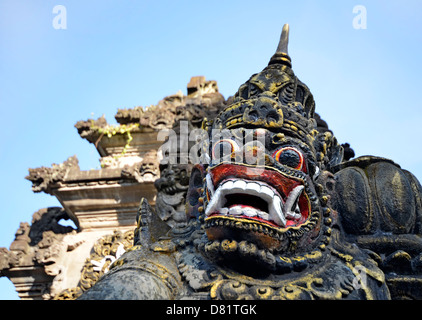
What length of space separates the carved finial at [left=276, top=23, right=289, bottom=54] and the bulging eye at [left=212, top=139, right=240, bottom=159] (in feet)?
4.15

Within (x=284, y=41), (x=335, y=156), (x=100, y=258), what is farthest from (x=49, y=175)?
(x=335, y=156)

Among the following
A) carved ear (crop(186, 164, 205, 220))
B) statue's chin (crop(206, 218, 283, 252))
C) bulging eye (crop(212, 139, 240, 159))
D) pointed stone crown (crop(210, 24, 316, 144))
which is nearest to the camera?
statue's chin (crop(206, 218, 283, 252))

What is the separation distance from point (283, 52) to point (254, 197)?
1616 millimetres

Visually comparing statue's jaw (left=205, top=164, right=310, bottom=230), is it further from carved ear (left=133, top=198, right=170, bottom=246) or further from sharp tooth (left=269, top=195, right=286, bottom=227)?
carved ear (left=133, top=198, right=170, bottom=246)

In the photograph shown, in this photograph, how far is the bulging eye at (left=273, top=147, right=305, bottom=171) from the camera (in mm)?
3555

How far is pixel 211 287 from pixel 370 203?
4.64ft

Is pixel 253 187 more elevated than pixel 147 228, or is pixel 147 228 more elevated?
pixel 147 228

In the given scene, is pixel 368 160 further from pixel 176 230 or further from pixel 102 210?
pixel 102 210

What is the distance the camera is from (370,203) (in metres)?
3.87

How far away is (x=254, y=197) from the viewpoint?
3.35 metres

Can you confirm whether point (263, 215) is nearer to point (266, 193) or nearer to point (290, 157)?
point (266, 193)

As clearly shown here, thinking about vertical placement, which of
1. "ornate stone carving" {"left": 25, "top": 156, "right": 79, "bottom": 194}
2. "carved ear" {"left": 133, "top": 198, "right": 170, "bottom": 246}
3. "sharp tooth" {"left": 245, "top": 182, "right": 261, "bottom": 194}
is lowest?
"sharp tooth" {"left": 245, "top": 182, "right": 261, "bottom": 194}

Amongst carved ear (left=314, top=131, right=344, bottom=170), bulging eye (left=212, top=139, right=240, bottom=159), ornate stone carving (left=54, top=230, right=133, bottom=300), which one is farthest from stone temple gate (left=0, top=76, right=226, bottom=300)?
bulging eye (left=212, top=139, right=240, bottom=159)
